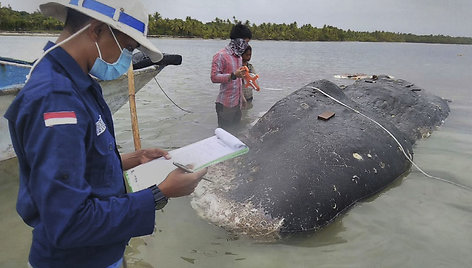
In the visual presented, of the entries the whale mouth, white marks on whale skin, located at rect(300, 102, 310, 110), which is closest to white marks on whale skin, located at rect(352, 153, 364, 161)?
white marks on whale skin, located at rect(300, 102, 310, 110)

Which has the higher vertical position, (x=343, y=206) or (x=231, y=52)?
(x=231, y=52)

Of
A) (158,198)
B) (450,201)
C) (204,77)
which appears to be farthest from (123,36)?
(204,77)

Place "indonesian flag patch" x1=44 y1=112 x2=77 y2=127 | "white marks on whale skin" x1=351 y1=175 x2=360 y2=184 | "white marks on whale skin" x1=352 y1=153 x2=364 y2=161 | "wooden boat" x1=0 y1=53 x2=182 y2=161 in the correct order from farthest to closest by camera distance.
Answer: "wooden boat" x1=0 y1=53 x2=182 y2=161, "white marks on whale skin" x1=352 y1=153 x2=364 y2=161, "white marks on whale skin" x1=351 y1=175 x2=360 y2=184, "indonesian flag patch" x1=44 y1=112 x2=77 y2=127

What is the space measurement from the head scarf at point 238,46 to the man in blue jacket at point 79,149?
433cm

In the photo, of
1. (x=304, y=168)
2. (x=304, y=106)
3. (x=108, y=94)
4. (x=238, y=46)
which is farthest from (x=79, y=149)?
(x=108, y=94)

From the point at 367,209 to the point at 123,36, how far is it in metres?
3.39

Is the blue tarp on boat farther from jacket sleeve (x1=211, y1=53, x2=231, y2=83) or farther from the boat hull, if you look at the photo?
jacket sleeve (x1=211, y1=53, x2=231, y2=83)

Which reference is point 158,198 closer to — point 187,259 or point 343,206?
point 187,259

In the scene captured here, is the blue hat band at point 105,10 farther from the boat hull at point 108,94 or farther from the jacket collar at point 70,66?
the boat hull at point 108,94

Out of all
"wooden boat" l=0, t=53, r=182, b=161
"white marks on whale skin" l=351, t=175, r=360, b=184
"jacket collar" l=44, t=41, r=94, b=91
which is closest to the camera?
→ "jacket collar" l=44, t=41, r=94, b=91

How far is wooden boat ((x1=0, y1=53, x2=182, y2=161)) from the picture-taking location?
5037 millimetres

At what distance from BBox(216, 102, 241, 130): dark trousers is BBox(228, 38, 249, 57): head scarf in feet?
2.86

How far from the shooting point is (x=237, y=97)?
20.2 feet

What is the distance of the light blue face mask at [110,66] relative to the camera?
1487mm
